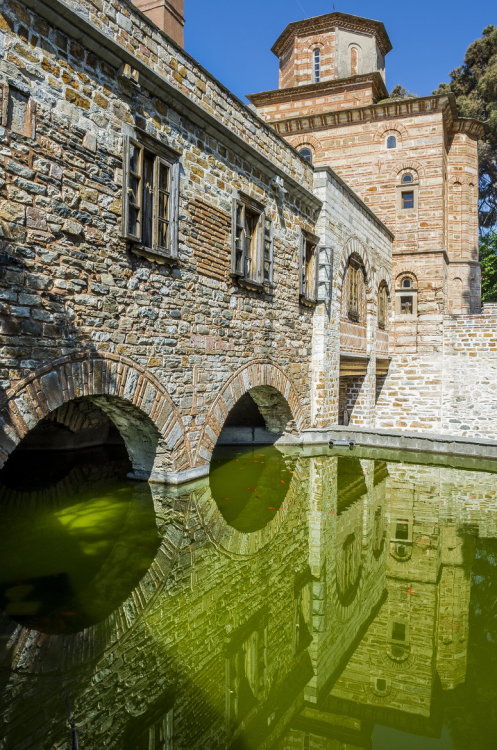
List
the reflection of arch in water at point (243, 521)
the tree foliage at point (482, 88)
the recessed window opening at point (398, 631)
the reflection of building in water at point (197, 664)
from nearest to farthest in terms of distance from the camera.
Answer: the reflection of building in water at point (197, 664) < the recessed window opening at point (398, 631) < the reflection of arch in water at point (243, 521) < the tree foliage at point (482, 88)

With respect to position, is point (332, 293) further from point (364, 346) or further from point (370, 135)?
point (370, 135)

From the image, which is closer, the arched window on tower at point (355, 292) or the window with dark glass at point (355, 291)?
the arched window on tower at point (355, 292)

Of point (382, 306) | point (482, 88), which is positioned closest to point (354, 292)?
point (382, 306)

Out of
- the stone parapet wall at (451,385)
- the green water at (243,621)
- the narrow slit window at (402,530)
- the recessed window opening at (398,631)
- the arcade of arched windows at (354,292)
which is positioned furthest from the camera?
the stone parapet wall at (451,385)

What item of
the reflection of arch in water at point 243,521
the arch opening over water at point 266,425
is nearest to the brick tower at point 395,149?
the arch opening over water at point 266,425

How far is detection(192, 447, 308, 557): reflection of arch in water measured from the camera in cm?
543

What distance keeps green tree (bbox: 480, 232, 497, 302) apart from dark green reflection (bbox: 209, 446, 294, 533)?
21.3 metres

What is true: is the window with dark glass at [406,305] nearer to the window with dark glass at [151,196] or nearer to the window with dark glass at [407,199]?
the window with dark glass at [407,199]

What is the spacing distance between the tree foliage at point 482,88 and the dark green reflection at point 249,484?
24.0 meters

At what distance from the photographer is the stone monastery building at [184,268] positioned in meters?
5.05

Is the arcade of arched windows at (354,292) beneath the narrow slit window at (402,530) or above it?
above

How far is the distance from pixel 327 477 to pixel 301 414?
8.61 ft

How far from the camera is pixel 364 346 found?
47.3 ft

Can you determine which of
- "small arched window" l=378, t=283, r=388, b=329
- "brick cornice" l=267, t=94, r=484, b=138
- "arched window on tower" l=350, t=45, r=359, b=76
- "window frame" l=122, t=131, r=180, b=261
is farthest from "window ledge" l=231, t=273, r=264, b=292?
"arched window on tower" l=350, t=45, r=359, b=76
